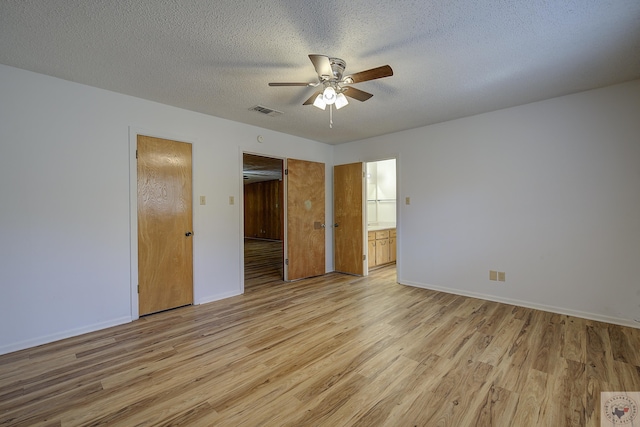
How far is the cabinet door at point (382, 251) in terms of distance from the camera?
586 centimetres

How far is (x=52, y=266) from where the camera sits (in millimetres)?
2699

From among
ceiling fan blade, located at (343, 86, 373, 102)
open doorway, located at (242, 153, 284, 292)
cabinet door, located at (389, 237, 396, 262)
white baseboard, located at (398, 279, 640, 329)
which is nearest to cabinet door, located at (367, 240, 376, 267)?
cabinet door, located at (389, 237, 396, 262)

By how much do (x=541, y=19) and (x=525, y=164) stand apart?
6.71 feet

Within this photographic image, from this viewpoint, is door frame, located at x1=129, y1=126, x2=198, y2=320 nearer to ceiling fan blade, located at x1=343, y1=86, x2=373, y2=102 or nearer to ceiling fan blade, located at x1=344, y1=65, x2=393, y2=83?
ceiling fan blade, located at x1=343, y1=86, x2=373, y2=102

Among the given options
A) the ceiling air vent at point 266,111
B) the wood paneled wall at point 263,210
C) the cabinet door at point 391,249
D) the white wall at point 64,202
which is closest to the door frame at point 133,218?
the white wall at point 64,202

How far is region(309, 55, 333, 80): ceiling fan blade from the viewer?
1.96 metres

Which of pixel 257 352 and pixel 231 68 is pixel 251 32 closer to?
pixel 231 68

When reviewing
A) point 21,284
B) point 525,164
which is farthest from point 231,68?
point 525,164

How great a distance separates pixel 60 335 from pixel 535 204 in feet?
17.7

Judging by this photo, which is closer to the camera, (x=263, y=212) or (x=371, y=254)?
(x=371, y=254)

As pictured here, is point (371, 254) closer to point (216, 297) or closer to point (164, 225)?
point (216, 297)

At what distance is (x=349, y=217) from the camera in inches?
210

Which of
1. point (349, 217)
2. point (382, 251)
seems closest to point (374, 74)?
point (349, 217)

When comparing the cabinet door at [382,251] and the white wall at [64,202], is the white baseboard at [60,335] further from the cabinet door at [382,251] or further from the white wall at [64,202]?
the cabinet door at [382,251]
